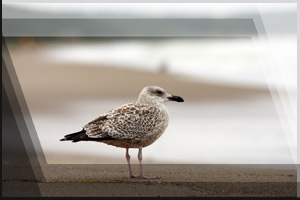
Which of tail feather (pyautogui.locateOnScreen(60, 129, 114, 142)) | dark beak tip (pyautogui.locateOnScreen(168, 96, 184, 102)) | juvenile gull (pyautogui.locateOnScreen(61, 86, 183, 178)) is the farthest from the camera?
dark beak tip (pyautogui.locateOnScreen(168, 96, 184, 102))

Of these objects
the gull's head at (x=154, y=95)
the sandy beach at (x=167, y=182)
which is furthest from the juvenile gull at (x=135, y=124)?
the sandy beach at (x=167, y=182)

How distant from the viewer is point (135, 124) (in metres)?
5.95

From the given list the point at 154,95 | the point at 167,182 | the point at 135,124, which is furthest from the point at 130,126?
the point at 167,182

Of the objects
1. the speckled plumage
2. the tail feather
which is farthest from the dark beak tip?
the tail feather

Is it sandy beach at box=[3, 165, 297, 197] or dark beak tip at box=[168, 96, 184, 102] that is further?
dark beak tip at box=[168, 96, 184, 102]

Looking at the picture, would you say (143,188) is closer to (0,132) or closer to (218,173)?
(218,173)

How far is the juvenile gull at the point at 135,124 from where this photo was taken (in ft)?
19.2

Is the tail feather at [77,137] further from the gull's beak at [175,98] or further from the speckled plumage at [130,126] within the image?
the gull's beak at [175,98]

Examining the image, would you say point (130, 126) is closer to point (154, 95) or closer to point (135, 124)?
point (135, 124)

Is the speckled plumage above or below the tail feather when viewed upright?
above

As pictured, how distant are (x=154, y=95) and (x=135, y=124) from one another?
413mm

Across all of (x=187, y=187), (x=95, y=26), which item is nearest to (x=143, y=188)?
(x=187, y=187)

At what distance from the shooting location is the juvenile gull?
5.86 metres

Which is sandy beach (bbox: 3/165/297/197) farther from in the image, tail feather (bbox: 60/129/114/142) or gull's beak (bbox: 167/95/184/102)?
gull's beak (bbox: 167/95/184/102)
